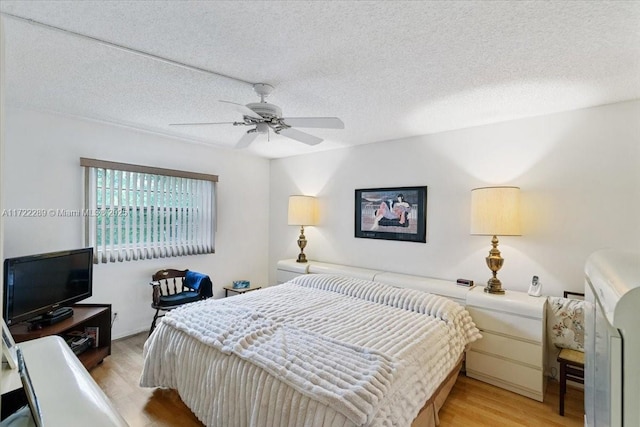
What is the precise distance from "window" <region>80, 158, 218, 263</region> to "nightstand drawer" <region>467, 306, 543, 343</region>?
10.7ft

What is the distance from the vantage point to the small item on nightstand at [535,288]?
101 inches

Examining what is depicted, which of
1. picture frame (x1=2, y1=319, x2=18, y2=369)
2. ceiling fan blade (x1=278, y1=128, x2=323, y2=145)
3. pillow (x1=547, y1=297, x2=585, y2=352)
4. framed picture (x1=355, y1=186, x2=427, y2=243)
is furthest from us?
framed picture (x1=355, y1=186, x2=427, y2=243)

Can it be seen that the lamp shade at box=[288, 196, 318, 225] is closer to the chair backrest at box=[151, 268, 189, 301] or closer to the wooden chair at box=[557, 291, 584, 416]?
the chair backrest at box=[151, 268, 189, 301]

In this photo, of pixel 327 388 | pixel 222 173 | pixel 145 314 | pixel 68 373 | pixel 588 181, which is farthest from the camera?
pixel 222 173

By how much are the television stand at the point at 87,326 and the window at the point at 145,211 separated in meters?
0.58

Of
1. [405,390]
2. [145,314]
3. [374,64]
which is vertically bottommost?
[145,314]

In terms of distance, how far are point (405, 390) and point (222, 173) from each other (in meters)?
3.62

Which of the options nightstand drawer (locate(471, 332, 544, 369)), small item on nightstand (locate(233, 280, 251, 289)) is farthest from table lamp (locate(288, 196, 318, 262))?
nightstand drawer (locate(471, 332, 544, 369))

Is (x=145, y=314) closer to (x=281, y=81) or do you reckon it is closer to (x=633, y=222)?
(x=281, y=81)

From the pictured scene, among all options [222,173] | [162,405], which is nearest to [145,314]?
[162,405]

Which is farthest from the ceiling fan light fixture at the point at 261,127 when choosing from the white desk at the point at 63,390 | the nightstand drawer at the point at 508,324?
the nightstand drawer at the point at 508,324

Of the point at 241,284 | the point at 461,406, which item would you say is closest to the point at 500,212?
the point at 461,406

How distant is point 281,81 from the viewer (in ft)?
7.00

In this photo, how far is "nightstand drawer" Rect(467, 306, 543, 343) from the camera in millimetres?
2357
